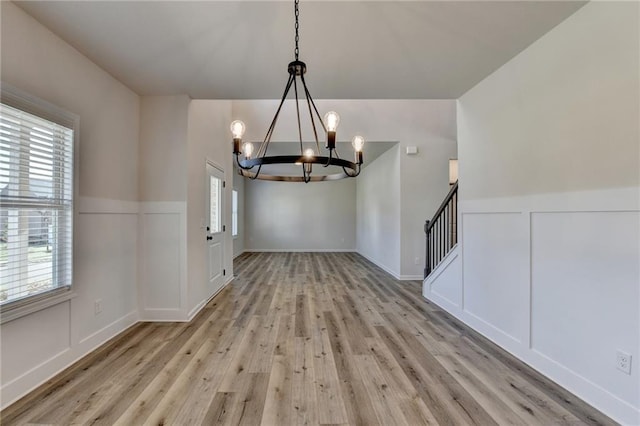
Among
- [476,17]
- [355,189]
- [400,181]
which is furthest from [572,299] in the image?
[355,189]

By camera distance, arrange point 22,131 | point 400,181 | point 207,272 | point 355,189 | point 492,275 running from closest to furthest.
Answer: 1. point 22,131
2. point 492,275
3. point 207,272
4. point 400,181
5. point 355,189

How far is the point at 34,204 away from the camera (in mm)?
1993

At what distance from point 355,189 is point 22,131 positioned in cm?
822

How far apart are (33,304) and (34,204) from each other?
69cm

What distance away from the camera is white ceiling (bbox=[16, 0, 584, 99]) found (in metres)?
1.89

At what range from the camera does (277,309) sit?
3.68 meters

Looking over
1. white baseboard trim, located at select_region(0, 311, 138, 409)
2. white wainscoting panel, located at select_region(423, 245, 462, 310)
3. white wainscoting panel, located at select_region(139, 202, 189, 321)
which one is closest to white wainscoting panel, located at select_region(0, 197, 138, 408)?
white baseboard trim, located at select_region(0, 311, 138, 409)

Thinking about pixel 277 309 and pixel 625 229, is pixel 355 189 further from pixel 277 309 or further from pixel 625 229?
pixel 625 229

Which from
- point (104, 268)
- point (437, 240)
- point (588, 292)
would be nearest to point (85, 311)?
point (104, 268)

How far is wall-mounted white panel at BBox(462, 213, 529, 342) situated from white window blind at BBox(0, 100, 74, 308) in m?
3.70

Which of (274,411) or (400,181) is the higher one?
(400,181)

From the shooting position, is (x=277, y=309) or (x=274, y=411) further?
(x=277, y=309)

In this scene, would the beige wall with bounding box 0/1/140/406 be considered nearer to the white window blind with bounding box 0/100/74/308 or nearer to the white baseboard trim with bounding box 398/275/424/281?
the white window blind with bounding box 0/100/74/308

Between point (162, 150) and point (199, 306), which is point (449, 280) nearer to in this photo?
point (199, 306)
